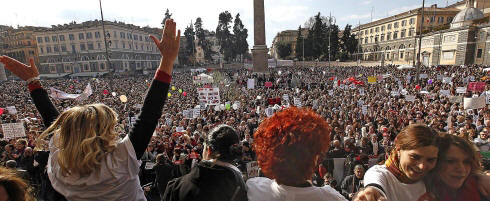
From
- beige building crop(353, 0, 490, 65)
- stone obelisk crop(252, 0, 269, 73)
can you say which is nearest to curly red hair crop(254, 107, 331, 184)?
stone obelisk crop(252, 0, 269, 73)

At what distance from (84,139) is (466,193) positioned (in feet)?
7.45

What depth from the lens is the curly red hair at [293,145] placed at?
1.33 m

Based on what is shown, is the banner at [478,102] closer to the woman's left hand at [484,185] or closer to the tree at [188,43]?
the woman's left hand at [484,185]

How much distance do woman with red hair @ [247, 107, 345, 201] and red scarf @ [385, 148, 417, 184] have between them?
583 millimetres

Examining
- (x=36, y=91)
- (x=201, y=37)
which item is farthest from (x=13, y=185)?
(x=201, y=37)

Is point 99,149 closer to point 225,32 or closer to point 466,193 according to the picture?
point 466,193

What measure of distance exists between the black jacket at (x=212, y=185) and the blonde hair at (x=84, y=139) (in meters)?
0.50

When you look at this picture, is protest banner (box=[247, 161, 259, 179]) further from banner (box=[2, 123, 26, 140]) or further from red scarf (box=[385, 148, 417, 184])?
banner (box=[2, 123, 26, 140])

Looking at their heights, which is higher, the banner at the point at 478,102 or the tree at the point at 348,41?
the tree at the point at 348,41

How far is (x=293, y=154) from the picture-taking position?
52.6 inches

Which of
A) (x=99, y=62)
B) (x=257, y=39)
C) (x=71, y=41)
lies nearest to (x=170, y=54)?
(x=257, y=39)

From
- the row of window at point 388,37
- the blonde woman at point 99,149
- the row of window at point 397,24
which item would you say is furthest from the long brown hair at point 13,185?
the row of window at point 397,24

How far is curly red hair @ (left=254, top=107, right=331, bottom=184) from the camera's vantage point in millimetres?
1333

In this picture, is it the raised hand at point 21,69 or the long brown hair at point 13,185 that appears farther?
the raised hand at point 21,69
